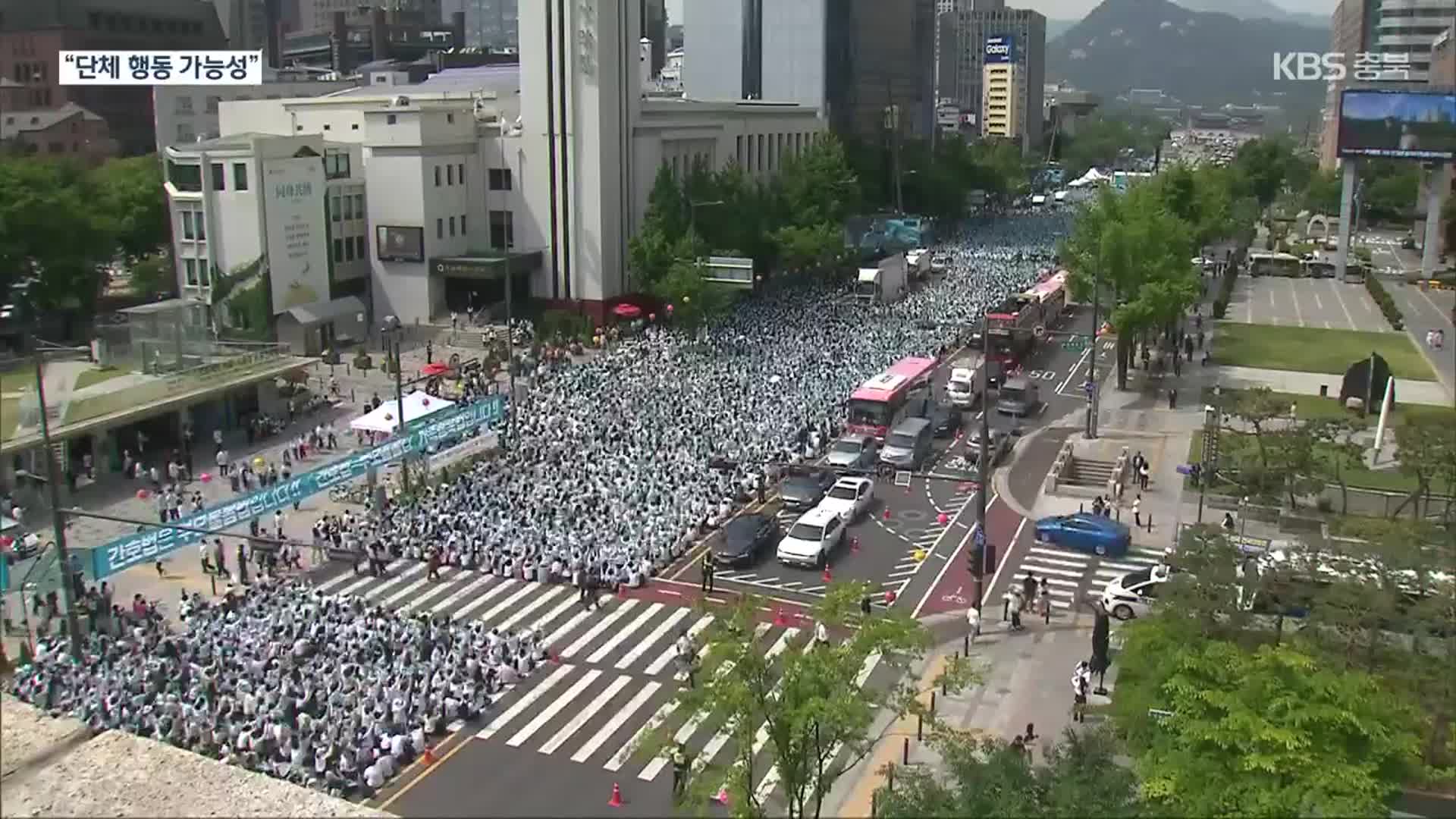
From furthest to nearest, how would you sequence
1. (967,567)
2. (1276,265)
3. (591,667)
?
(1276,265), (967,567), (591,667)

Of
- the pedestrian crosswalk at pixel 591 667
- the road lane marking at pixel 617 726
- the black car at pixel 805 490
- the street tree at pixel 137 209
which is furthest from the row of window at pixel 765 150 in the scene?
the road lane marking at pixel 617 726

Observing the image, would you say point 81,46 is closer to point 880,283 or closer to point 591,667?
point 880,283

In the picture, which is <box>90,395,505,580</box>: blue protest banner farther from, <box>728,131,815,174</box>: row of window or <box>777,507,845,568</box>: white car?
<box>728,131,815,174</box>: row of window

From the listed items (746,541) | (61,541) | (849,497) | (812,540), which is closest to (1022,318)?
(849,497)

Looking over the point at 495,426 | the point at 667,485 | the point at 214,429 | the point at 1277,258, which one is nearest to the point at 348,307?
the point at 214,429

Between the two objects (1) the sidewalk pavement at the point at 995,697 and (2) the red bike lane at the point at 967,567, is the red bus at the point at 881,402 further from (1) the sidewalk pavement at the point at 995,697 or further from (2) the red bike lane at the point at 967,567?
(1) the sidewalk pavement at the point at 995,697

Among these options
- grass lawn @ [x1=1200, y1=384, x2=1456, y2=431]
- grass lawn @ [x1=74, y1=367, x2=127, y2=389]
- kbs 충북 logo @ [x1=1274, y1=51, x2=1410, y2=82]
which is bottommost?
grass lawn @ [x1=1200, y1=384, x2=1456, y2=431]

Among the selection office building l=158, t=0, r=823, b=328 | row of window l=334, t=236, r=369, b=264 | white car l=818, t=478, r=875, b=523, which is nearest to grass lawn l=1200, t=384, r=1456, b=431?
white car l=818, t=478, r=875, b=523
